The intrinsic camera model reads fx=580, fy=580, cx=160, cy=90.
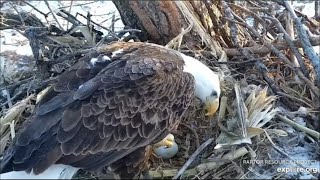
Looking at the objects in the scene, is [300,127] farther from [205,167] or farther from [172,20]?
[172,20]

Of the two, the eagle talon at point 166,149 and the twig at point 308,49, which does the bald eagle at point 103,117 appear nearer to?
the eagle talon at point 166,149

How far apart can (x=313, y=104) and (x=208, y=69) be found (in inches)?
29.5

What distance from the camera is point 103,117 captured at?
11.1 feet

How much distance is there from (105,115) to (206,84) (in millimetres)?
854

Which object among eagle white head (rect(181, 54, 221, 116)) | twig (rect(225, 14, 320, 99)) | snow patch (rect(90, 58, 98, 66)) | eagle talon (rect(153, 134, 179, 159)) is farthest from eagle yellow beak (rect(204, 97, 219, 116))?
snow patch (rect(90, 58, 98, 66))

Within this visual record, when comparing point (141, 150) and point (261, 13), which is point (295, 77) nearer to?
point (261, 13)

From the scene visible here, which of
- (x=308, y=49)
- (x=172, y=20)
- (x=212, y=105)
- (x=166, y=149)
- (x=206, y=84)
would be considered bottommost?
(x=166, y=149)

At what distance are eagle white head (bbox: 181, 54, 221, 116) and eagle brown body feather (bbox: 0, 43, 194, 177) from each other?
21cm

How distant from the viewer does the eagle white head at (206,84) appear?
3.89 metres

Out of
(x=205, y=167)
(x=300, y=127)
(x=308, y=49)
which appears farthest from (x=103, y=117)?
(x=308, y=49)

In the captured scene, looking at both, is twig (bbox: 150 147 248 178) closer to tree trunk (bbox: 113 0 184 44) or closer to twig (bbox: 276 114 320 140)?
twig (bbox: 276 114 320 140)

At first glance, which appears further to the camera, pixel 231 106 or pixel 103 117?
pixel 231 106

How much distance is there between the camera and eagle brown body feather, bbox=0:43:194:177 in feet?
10.9

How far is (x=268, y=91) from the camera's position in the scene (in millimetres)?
4133
